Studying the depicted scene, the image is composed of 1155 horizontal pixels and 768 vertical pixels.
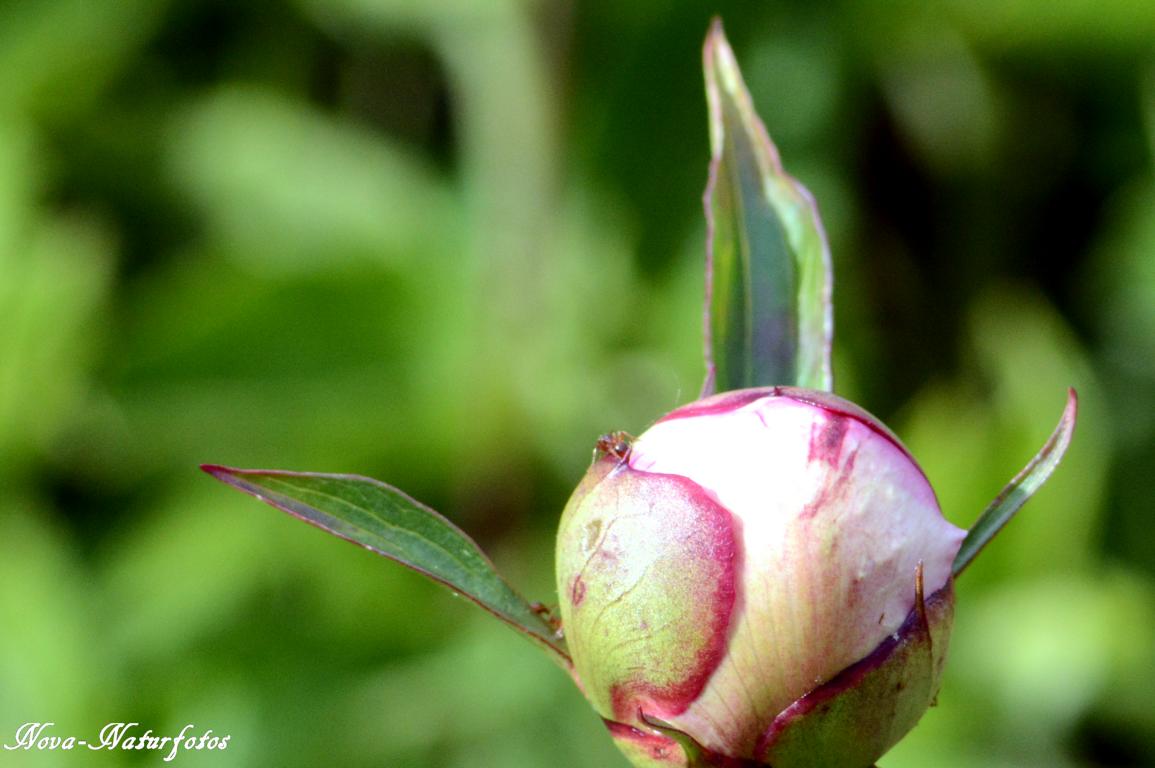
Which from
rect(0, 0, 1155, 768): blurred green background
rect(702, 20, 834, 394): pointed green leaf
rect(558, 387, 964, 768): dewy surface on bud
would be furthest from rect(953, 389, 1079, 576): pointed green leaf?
rect(0, 0, 1155, 768): blurred green background

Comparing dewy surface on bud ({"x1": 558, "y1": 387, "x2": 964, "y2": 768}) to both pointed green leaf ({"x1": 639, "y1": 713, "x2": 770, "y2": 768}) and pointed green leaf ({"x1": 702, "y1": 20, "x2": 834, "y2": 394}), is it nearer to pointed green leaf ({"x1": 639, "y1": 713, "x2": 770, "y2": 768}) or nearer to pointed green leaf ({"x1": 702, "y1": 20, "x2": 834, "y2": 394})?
pointed green leaf ({"x1": 639, "y1": 713, "x2": 770, "y2": 768})

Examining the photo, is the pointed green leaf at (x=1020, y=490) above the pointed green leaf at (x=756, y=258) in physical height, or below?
below

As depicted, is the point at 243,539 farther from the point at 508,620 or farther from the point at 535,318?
the point at 508,620

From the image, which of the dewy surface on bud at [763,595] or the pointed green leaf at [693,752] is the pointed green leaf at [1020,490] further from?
the pointed green leaf at [693,752]

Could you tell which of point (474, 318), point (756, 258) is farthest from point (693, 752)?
point (474, 318)

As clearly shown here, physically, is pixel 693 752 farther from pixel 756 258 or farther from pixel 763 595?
pixel 756 258

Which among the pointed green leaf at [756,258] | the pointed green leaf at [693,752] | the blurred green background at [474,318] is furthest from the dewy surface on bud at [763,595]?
the blurred green background at [474,318]
